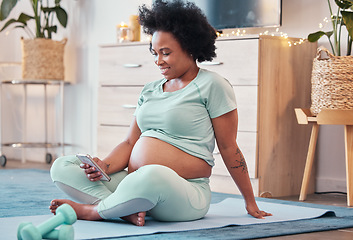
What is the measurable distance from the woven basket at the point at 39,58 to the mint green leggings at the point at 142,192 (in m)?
2.29

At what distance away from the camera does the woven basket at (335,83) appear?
8.77 feet

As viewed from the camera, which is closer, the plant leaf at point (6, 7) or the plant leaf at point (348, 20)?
the plant leaf at point (348, 20)

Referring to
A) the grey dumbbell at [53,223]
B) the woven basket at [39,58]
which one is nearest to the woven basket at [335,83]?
the grey dumbbell at [53,223]

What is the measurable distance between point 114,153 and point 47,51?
7.60 ft

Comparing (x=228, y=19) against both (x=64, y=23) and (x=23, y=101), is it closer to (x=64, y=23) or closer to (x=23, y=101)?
(x=64, y=23)

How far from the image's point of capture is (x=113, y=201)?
1.82 metres

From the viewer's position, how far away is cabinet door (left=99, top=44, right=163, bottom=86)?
3.37 meters

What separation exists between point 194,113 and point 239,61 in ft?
3.31

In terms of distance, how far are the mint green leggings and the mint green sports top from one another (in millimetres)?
128

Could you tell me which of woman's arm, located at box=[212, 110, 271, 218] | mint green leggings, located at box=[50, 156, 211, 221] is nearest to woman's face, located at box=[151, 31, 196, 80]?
woman's arm, located at box=[212, 110, 271, 218]

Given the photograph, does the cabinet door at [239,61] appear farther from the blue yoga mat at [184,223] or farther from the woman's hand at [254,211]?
the woman's hand at [254,211]

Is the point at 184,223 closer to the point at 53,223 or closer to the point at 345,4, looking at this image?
the point at 53,223

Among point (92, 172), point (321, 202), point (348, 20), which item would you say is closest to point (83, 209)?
point (92, 172)

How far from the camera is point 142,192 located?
5.76 ft
